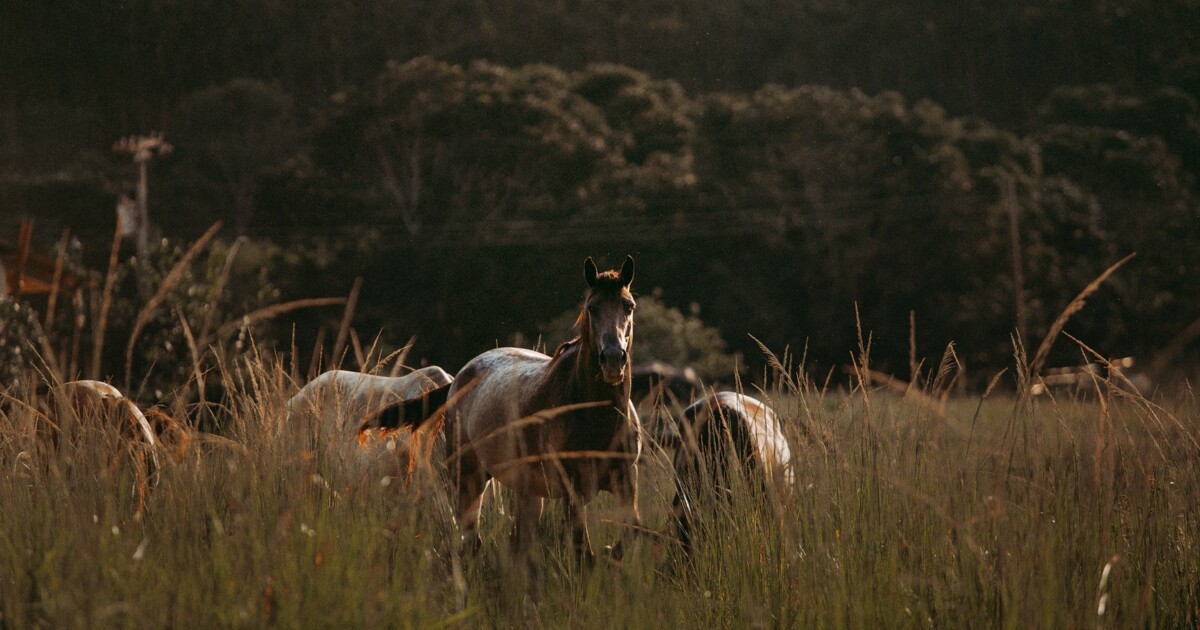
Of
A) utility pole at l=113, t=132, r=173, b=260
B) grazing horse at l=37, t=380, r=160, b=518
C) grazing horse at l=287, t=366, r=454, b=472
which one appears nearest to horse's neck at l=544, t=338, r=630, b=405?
grazing horse at l=287, t=366, r=454, b=472

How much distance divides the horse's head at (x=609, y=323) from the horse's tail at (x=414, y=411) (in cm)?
122

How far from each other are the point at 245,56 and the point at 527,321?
960 inches

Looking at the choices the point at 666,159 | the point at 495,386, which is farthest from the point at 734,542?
the point at 666,159

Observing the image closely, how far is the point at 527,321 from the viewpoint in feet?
103

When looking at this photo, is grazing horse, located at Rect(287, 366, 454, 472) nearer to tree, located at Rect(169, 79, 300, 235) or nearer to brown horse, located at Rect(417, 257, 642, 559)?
brown horse, located at Rect(417, 257, 642, 559)

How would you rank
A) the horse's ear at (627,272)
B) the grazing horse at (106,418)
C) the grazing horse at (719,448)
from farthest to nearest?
the horse's ear at (627,272) → the grazing horse at (719,448) → the grazing horse at (106,418)

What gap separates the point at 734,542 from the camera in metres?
4.49

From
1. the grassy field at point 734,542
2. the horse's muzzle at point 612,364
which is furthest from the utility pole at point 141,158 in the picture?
the grassy field at point 734,542

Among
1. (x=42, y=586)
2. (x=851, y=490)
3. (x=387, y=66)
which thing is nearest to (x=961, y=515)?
(x=851, y=490)

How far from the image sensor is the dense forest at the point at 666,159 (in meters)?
32.8

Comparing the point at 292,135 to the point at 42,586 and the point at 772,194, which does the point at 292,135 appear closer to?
the point at 772,194

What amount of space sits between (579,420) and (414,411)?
1.42 metres

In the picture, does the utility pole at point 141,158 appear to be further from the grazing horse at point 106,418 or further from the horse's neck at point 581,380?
the horse's neck at point 581,380

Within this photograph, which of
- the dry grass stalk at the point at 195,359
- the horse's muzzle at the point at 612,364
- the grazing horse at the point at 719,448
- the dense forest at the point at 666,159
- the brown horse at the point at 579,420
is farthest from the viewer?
the dense forest at the point at 666,159
